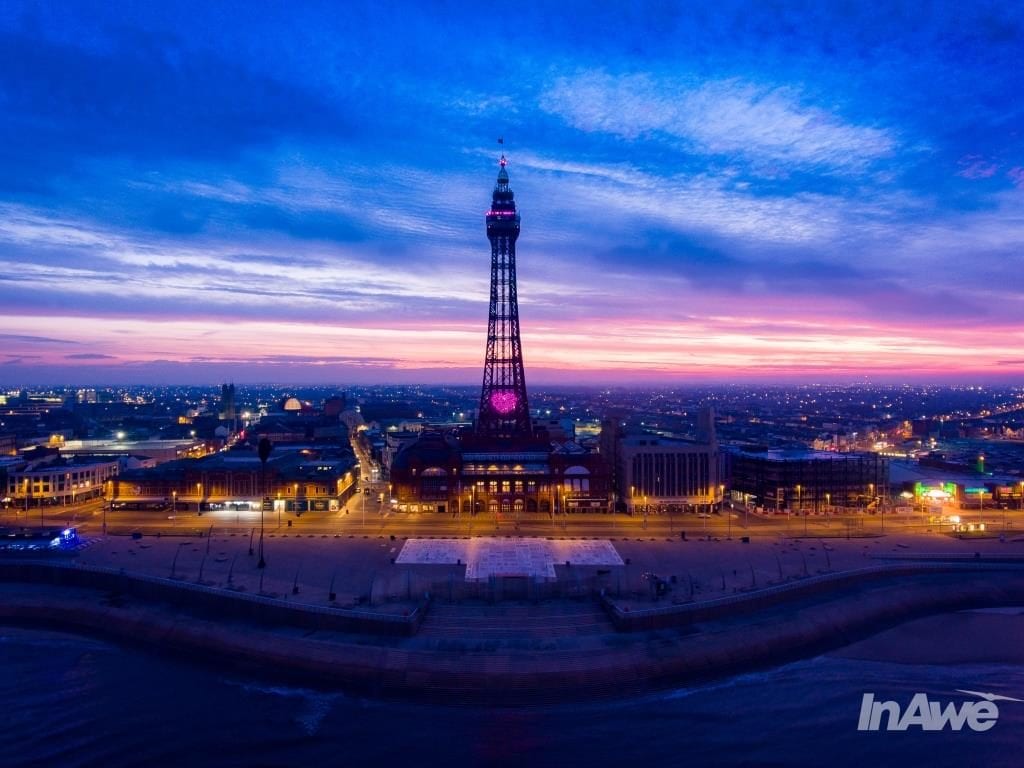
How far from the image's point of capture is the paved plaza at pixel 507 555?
141ft

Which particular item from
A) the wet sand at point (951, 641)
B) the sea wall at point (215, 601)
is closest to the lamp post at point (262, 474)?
the sea wall at point (215, 601)

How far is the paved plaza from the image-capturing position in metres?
42.9

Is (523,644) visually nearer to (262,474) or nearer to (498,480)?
(498,480)

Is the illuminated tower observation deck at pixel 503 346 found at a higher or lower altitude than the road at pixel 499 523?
higher

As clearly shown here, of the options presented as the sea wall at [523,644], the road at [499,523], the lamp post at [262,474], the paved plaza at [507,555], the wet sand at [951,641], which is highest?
the lamp post at [262,474]

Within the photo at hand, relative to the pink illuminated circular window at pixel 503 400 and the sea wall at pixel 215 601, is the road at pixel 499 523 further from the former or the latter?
the pink illuminated circular window at pixel 503 400

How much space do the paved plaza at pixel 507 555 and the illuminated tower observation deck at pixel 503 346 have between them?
103 feet

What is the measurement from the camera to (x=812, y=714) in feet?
96.1

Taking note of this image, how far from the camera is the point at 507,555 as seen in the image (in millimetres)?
46906

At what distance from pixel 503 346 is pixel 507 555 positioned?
40.6m

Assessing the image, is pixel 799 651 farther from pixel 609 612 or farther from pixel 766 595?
pixel 609 612

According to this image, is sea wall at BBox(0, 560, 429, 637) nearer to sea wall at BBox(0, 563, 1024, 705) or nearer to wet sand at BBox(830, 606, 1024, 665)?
sea wall at BBox(0, 563, 1024, 705)

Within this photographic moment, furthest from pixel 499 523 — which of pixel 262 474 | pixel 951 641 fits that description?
pixel 951 641

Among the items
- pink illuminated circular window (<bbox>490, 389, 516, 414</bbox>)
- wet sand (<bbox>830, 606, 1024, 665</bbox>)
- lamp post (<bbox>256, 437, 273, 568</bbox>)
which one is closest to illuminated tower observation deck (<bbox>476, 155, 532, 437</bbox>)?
pink illuminated circular window (<bbox>490, 389, 516, 414</bbox>)
